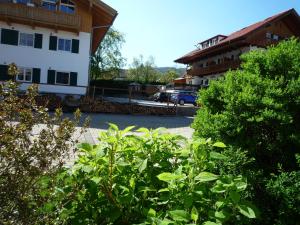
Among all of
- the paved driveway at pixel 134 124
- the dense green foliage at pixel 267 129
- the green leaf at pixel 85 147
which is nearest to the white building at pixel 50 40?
the paved driveway at pixel 134 124

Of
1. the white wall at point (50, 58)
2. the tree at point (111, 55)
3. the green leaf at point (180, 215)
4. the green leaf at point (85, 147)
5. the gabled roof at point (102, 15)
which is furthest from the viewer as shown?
the tree at point (111, 55)

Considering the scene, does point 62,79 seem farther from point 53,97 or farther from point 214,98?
point 214,98

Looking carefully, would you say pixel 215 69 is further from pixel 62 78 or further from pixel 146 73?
pixel 146 73

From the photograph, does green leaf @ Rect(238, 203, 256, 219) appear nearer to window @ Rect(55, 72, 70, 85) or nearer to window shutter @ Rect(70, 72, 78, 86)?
window shutter @ Rect(70, 72, 78, 86)

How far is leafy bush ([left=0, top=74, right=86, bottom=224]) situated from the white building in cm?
2679

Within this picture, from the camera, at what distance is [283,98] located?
3.68 m

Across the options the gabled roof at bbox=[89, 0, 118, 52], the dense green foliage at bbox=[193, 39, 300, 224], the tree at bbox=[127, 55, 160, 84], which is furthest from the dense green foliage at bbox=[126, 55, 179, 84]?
the dense green foliage at bbox=[193, 39, 300, 224]

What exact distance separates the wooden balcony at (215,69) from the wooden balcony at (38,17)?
18.5 m

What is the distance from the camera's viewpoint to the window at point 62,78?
3022cm

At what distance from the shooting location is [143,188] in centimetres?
272

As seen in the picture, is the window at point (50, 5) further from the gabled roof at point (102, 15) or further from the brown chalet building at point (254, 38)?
the brown chalet building at point (254, 38)

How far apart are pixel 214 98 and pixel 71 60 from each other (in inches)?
1078

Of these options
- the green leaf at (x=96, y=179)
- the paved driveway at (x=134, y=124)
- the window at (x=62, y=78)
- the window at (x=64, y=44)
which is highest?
the window at (x=64, y=44)

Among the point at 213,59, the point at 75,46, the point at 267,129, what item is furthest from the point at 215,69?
the point at 267,129
